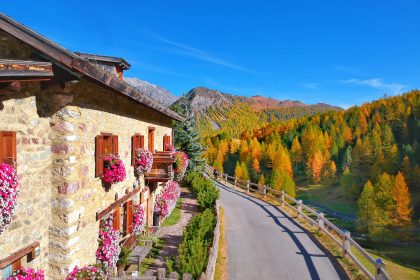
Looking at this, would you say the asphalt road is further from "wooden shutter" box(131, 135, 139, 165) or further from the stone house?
the stone house

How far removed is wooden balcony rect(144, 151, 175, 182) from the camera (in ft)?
44.3

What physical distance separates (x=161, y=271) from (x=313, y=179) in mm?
79071

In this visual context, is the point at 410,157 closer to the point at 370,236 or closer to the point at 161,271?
the point at 370,236

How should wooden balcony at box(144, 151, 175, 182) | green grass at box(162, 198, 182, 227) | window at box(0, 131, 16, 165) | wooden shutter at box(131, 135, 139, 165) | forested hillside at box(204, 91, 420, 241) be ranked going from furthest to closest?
forested hillside at box(204, 91, 420, 241) < green grass at box(162, 198, 182, 227) < wooden balcony at box(144, 151, 175, 182) < wooden shutter at box(131, 135, 139, 165) < window at box(0, 131, 16, 165)

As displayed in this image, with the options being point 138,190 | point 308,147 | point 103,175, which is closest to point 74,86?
point 103,175

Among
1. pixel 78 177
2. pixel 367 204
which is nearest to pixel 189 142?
pixel 78 177

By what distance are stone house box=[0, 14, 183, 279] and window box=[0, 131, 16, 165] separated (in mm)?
17

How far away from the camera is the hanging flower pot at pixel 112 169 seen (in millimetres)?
8812

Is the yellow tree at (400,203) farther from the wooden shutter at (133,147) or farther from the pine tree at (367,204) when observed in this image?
the wooden shutter at (133,147)

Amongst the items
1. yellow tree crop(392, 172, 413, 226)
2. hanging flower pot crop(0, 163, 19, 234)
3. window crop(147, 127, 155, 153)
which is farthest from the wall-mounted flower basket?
yellow tree crop(392, 172, 413, 226)

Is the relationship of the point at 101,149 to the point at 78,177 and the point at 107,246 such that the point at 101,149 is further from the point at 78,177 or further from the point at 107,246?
the point at 107,246

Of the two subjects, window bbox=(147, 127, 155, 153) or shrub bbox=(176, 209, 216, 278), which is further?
window bbox=(147, 127, 155, 153)

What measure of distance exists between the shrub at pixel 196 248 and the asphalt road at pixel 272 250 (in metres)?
1.31

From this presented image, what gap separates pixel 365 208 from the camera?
157 feet
